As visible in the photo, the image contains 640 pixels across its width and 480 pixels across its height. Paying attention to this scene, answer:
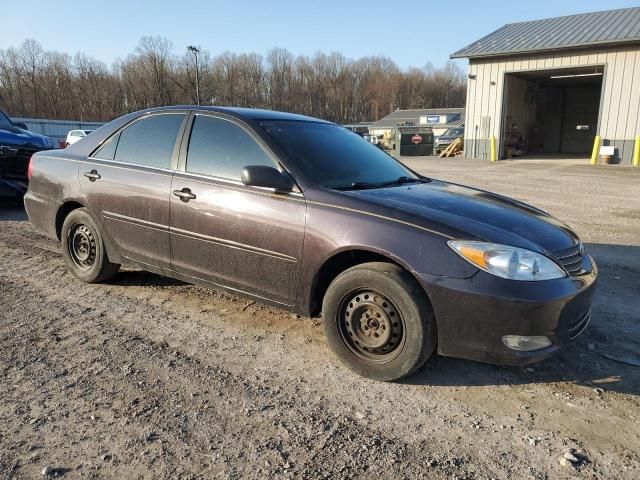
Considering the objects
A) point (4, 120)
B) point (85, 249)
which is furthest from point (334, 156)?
point (4, 120)

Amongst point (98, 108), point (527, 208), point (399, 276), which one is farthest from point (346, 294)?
point (98, 108)

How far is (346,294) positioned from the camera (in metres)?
3.14

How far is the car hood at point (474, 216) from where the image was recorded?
117 inches

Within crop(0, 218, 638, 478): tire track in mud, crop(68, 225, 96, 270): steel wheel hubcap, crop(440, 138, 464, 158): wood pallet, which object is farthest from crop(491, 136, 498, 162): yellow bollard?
crop(68, 225, 96, 270): steel wheel hubcap

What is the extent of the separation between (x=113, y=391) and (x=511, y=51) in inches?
928

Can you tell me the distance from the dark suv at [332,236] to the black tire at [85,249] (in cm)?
2

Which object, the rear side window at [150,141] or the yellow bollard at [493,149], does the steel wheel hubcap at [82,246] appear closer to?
the rear side window at [150,141]

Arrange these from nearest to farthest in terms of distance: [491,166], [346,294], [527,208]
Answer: [346,294] < [527,208] < [491,166]

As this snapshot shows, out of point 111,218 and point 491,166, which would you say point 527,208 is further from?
point 491,166

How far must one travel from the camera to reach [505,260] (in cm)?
279

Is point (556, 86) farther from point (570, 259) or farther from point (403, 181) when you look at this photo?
point (570, 259)

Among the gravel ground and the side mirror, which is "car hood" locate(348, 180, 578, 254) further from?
the gravel ground

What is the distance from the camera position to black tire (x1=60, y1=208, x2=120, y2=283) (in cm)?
462

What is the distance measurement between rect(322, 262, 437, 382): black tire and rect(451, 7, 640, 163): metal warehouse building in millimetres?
21605
